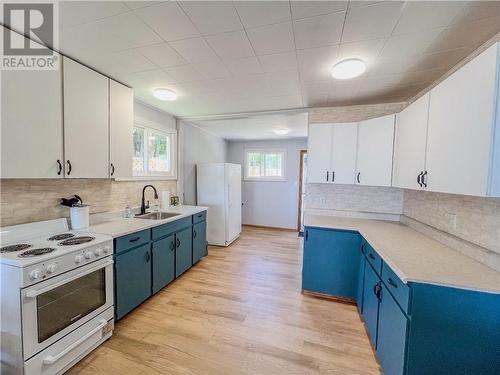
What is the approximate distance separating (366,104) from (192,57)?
240cm

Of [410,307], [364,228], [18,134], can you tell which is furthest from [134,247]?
[364,228]

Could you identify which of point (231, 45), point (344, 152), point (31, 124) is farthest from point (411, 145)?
point (31, 124)

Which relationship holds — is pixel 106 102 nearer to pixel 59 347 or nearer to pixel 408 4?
pixel 59 347

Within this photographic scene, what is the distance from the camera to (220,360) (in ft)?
5.75

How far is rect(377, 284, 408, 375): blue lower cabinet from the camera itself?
4.34 ft

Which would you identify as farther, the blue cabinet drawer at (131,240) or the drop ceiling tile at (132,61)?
the blue cabinet drawer at (131,240)

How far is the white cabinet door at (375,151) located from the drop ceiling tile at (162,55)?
2215mm

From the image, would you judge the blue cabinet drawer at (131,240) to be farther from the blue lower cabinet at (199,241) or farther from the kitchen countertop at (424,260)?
the kitchen countertop at (424,260)

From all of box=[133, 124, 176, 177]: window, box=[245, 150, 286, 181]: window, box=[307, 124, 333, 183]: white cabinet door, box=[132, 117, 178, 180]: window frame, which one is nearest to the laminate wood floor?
box=[307, 124, 333, 183]: white cabinet door

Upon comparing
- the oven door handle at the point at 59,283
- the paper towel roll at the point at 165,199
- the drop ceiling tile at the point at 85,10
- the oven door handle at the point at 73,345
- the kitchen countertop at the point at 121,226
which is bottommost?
the oven door handle at the point at 73,345

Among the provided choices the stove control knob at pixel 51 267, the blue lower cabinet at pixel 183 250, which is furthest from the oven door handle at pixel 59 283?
the blue lower cabinet at pixel 183 250

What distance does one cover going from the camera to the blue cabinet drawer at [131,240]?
6.82 feet

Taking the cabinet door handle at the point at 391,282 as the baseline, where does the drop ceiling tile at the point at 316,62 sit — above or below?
above

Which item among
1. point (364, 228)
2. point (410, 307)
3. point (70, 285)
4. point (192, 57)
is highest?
point (192, 57)
